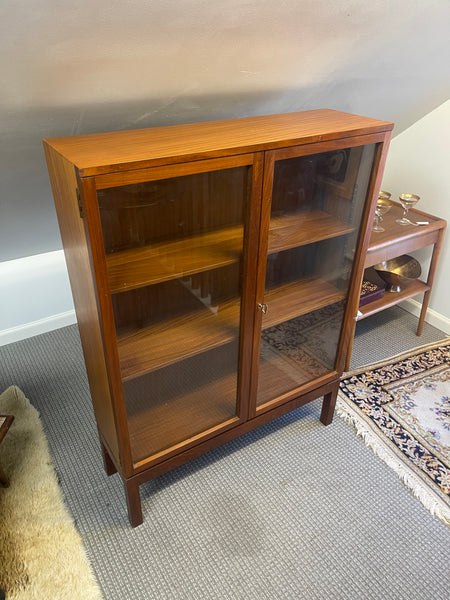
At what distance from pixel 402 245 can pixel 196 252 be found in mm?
1133

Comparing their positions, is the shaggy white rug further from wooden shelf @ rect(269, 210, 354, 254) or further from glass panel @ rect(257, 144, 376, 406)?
wooden shelf @ rect(269, 210, 354, 254)

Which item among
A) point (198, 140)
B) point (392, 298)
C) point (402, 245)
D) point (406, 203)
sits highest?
point (198, 140)

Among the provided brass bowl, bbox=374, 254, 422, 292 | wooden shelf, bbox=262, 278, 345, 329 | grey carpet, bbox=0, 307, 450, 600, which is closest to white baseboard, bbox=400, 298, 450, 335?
brass bowl, bbox=374, 254, 422, 292

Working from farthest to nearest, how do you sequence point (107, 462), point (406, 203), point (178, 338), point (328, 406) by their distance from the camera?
1. point (406, 203)
2. point (328, 406)
3. point (107, 462)
4. point (178, 338)

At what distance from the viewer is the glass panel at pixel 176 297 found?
1051 mm

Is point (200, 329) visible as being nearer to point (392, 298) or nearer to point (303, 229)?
point (303, 229)

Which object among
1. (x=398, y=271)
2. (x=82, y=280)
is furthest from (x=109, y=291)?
(x=398, y=271)

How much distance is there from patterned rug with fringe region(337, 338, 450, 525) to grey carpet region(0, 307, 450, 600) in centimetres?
6

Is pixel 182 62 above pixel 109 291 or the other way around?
above

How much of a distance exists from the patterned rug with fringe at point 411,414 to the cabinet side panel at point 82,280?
3.23 feet

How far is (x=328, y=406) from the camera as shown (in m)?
1.73

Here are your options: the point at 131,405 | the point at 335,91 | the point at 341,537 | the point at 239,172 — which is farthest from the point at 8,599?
the point at 335,91

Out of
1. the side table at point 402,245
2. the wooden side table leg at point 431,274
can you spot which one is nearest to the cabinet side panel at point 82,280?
the side table at point 402,245

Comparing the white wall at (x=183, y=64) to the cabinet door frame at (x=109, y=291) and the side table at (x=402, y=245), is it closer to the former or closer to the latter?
the cabinet door frame at (x=109, y=291)
